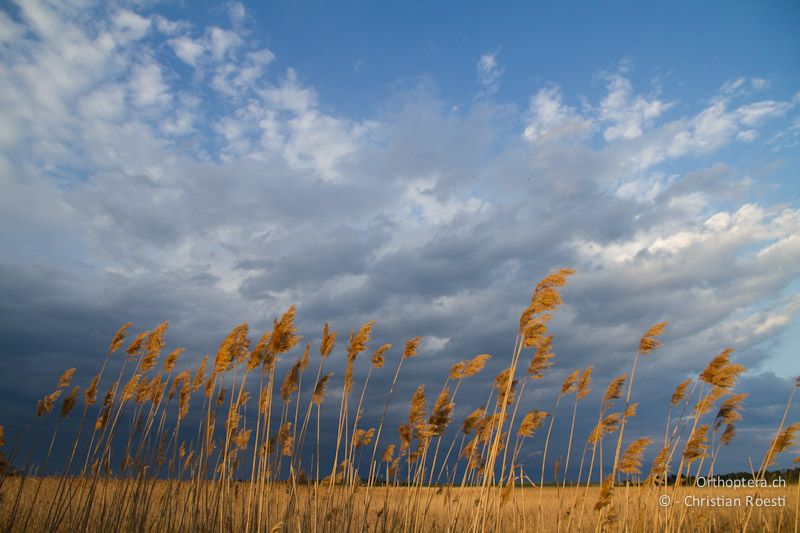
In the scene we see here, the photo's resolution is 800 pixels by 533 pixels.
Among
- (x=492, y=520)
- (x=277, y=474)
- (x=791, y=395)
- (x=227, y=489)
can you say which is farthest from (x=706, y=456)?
(x=227, y=489)

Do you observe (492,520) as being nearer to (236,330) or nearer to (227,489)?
(227,489)

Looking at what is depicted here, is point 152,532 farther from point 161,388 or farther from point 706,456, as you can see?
point 706,456

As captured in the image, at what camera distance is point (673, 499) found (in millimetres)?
6363

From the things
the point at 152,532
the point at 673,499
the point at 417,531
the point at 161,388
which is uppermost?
the point at 161,388

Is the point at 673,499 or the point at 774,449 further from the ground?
the point at 774,449

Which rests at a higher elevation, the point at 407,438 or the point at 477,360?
the point at 477,360

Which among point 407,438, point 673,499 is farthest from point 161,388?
point 673,499

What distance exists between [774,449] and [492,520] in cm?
384

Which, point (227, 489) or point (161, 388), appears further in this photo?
point (161, 388)

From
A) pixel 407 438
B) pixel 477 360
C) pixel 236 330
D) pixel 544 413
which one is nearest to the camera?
pixel 236 330

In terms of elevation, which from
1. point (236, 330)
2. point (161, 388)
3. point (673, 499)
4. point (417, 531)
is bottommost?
point (417, 531)

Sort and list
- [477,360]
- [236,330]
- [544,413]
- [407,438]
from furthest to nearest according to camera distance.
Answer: [544,413]
[407,438]
[477,360]
[236,330]

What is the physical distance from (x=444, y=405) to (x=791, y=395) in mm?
4759

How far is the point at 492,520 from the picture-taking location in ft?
21.7
